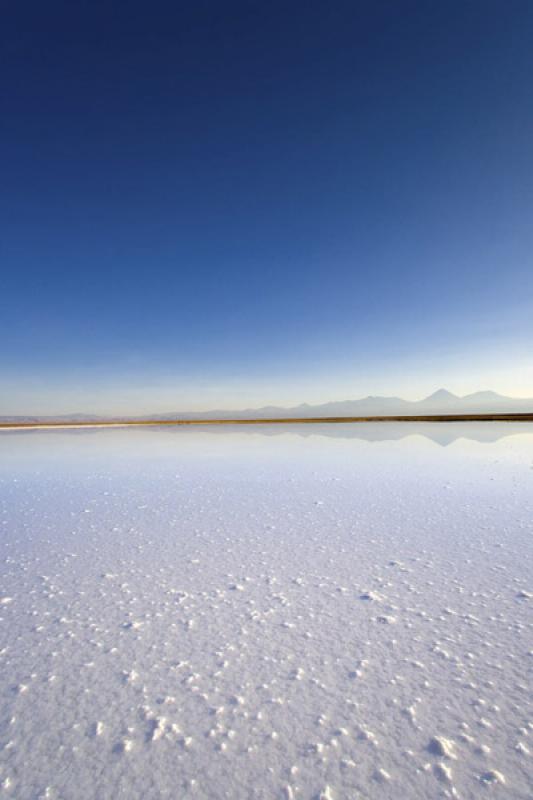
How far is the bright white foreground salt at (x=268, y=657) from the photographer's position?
1434 millimetres

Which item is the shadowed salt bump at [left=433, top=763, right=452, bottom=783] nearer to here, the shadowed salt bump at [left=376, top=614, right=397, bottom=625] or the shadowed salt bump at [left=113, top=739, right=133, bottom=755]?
the shadowed salt bump at [left=376, top=614, right=397, bottom=625]

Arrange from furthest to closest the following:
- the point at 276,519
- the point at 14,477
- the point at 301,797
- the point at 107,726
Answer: the point at 14,477
the point at 276,519
the point at 107,726
the point at 301,797

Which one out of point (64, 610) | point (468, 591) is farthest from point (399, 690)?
point (64, 610)

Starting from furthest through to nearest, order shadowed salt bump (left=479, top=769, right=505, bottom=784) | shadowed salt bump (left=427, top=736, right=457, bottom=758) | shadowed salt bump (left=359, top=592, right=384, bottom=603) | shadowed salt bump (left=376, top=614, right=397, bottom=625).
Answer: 1. shadowed salt bump (left=359, top=592, right=384, bottom=603)
2. shadowed salt bump (left=376, top=614, right=397, bottom=625)
3. shadowed salt bump (left=427, top=736, right=457, bottom=758)
4. shadowed salt bump (left=479, top=769, right=505, bottom=784)

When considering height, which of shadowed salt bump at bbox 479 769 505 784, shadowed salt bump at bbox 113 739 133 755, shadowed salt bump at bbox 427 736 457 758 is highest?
shadowed salt bump at bbox 113 739 133 755

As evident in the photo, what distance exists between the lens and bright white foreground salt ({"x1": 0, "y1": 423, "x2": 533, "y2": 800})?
1.43 metres

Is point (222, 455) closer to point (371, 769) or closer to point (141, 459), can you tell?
point (141, 459)

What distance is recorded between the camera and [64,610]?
2541mm

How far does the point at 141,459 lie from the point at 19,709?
380 inches

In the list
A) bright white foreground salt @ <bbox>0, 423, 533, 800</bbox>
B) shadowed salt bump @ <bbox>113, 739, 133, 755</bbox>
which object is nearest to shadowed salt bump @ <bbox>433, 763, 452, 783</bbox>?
bright white foreground salt @ <bbox>0, 423, 533, 800</bbox>

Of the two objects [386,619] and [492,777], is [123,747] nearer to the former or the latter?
[492,777]

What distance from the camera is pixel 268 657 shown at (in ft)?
6.69

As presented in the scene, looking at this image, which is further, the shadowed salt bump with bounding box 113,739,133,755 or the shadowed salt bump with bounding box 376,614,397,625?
the shadowed salt bump with bounding box 376,614,397,625

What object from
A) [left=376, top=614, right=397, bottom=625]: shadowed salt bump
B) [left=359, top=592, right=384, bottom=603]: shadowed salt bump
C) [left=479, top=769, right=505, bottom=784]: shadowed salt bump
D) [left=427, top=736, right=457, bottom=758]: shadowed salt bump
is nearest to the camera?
[left=479, top=769, right=505, bottom=784]: shadowed salt bump
